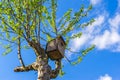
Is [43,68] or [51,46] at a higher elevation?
[51,46]

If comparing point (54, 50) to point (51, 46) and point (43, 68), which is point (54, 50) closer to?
point (51, 46)

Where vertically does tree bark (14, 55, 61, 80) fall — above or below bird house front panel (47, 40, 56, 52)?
below

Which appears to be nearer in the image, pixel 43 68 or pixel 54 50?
pixel 43 68

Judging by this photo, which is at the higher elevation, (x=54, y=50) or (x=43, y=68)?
(x=54, y=50)

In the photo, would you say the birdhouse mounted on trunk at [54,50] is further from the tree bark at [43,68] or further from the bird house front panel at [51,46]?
the tree bark at [43,68]

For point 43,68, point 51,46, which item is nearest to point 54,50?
point 51,46

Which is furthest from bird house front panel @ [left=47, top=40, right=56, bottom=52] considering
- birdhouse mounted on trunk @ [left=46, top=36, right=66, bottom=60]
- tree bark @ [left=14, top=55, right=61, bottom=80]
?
tree bark @ [left=14, top=55, right=61, bottom=80]

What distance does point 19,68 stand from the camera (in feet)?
41.5

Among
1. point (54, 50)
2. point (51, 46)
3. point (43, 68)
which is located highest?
point (51, 46)

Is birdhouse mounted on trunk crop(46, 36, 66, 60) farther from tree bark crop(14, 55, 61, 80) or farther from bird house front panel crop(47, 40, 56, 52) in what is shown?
tree bark crop(14, 55, 61, 80)

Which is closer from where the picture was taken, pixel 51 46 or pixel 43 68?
pixel 43 68

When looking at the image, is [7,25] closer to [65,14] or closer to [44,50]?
[44,50]

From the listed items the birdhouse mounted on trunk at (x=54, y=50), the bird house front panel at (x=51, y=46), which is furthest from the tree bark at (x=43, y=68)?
the bird house front panel at (x=51, y=46)

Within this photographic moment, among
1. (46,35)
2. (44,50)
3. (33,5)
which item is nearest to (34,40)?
(44,50)
